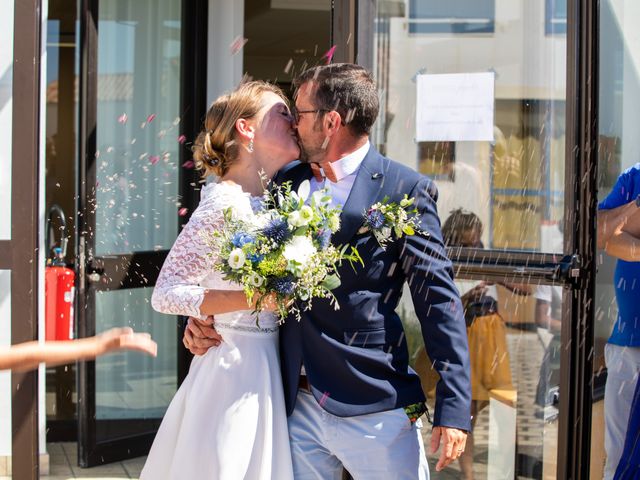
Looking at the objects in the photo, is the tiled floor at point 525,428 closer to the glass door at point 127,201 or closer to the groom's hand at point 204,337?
the glass door at point 127,201

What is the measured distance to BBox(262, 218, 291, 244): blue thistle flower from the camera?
2.65 metres

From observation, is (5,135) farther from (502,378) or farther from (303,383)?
(502,378)

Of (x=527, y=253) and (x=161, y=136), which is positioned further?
(x=161, y=136)

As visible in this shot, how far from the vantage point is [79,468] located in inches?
239

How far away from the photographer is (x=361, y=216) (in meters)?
2.83

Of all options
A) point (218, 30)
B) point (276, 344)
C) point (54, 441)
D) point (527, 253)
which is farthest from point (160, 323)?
point (276, 344)

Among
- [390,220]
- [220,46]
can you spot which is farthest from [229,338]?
[220,46]

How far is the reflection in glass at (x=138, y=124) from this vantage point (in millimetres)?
6348

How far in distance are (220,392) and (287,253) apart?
1.82 ft

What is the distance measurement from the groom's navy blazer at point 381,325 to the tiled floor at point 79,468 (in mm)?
Answer: 3397

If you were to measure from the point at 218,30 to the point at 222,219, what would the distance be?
13.6 feet

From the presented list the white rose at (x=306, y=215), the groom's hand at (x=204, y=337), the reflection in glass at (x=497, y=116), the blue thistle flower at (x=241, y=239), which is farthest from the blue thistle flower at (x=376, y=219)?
the reflection in glass at (x=497, y=116)

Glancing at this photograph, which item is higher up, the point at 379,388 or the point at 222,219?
the point at 222,219

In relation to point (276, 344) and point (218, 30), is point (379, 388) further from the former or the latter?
point (218, 30)
